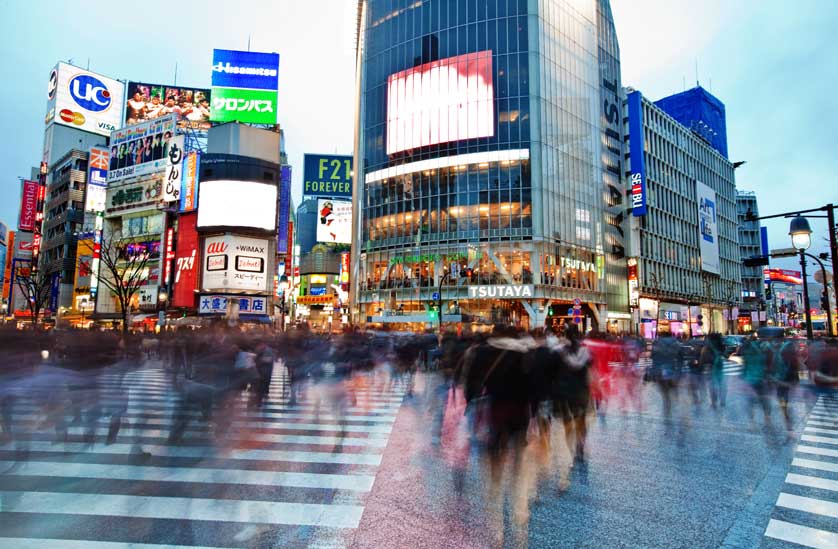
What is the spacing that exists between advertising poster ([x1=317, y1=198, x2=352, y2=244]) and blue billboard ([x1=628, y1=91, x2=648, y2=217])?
41.4 metres

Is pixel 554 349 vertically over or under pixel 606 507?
over

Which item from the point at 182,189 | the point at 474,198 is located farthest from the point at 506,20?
the point at 182,189

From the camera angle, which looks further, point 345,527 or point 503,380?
point 503,380

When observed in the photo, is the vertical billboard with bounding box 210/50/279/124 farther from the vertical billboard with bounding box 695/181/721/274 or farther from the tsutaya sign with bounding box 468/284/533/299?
the vertical billboard with bounding box 695/181/721/274

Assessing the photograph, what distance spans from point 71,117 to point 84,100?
3537 millimetres

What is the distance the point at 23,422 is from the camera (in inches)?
388

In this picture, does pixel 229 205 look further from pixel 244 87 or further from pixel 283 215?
pixel 244 87

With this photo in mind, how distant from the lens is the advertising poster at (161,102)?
73562 millimetres

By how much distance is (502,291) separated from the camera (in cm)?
4922

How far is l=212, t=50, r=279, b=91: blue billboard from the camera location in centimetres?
5881

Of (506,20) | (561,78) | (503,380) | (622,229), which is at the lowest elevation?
(503,380)

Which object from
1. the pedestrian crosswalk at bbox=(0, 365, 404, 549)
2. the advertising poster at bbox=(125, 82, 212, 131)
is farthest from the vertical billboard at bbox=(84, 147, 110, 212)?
the pedestrian crosswalk at bbox=(0, 365, 404, 549)

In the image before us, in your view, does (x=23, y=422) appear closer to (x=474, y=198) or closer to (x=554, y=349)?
(x=554, y=349)

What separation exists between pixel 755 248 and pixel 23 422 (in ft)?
374
